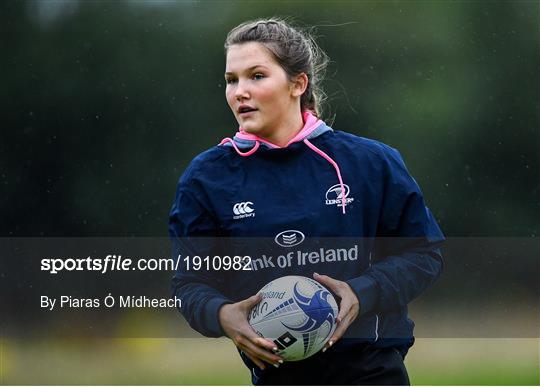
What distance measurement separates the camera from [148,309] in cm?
1223

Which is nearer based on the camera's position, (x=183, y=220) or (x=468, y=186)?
(x=183, y=220)

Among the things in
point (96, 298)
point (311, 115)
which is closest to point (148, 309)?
point (96, 298)

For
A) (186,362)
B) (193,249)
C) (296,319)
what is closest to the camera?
(296,319)

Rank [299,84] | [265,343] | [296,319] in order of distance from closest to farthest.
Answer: [265,343] < [296,319] < [299,84]

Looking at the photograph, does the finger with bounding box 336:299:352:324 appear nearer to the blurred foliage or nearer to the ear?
the ear

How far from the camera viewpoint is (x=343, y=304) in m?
3.41

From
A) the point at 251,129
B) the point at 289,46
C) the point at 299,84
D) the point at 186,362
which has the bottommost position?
the point at 251,129

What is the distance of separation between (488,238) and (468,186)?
0.77 meters

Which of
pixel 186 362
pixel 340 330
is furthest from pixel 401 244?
pixel 186 362

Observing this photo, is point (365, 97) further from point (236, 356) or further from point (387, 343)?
point (387, 343)

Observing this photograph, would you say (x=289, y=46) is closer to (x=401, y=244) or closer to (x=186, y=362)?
(x=401, y=244)

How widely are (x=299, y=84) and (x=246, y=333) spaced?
38.9 inches

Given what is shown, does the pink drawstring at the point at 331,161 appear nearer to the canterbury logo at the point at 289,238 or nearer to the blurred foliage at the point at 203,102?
the canterbury logo at the point at 289,238

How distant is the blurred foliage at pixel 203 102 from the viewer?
43.8 feet
